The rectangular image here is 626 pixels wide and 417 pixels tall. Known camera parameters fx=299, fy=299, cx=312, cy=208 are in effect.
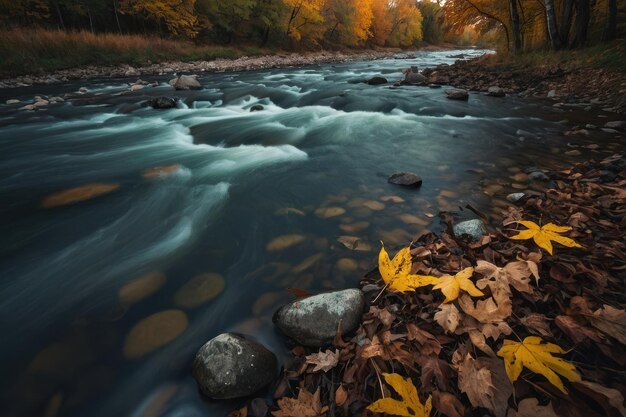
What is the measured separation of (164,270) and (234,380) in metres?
1.31

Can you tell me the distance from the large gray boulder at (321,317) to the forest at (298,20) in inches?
555

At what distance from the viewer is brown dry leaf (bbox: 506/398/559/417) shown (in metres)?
1.09

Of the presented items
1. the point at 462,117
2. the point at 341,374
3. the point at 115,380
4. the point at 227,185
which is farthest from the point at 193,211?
the point at 462,117

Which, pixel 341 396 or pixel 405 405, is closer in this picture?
pixel 405 405

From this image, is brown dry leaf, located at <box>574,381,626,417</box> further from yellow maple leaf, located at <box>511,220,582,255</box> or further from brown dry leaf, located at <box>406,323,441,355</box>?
yellow maple leaf, located at <box>511,220,582,255</box>

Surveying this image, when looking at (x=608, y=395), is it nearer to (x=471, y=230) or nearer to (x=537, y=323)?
(x=537, y=323)

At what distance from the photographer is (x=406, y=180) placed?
11.6 feet

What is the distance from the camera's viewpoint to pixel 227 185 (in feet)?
13.2

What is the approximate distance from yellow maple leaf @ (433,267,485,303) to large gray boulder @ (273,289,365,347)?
47 cm

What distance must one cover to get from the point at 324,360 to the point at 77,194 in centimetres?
369

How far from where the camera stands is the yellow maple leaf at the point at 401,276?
177cm

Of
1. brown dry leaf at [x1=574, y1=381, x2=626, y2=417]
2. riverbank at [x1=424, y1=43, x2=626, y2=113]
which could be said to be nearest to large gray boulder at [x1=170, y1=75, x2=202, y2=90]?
riverbank at [x1=424, y1=43, x2=626, y2=113]

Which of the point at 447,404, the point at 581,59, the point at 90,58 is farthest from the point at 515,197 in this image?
the point at 90,58

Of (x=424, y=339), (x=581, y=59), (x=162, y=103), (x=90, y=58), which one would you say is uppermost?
(x=581, y=59)
